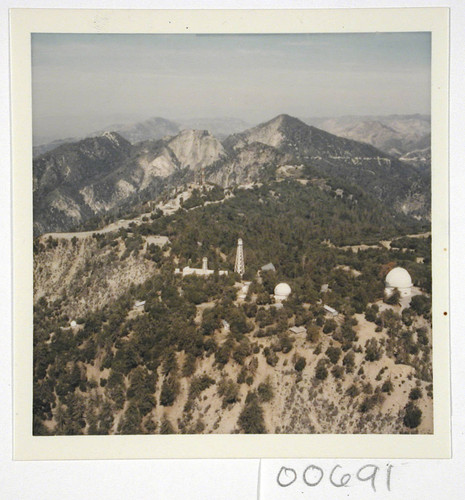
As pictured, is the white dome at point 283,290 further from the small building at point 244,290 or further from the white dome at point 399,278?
the white dome at point 399,278

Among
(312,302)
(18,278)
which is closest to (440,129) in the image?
(312,302)

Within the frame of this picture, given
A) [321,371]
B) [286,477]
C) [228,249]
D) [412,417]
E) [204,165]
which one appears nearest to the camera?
[286,477]

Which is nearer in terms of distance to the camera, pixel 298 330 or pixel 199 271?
pixel 298 330

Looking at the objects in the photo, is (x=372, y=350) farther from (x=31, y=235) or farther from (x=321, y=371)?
(x=31, y=235)

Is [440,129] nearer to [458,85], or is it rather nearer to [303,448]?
[458,85]

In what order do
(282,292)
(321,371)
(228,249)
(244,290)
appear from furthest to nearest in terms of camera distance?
(228,249) < (244,290) < (282,292) < (321,371)

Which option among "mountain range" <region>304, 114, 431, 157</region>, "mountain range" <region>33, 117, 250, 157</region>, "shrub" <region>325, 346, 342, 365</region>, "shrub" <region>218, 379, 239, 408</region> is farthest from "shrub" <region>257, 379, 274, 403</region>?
"mountain range" <region>304, 114, 431, 157</region>

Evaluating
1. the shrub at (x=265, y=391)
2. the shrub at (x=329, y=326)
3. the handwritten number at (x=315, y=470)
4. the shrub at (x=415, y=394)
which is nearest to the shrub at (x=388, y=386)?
the shrub at (x=415, y=394)

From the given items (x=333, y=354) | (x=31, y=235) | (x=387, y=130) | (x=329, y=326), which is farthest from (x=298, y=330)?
(x=31, y=235)
